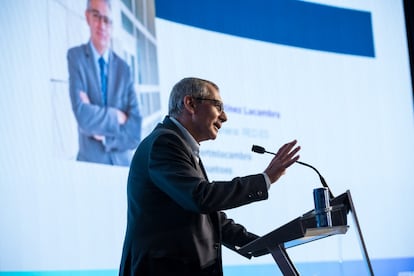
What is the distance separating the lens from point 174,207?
7.09 ft

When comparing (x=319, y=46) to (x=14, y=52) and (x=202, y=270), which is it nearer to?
(x=14, y=52)

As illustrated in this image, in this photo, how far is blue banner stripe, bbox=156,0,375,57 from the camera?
3.82 metres

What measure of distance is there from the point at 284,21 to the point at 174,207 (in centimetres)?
246

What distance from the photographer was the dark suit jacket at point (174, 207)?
204cm

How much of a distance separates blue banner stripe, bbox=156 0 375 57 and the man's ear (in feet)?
4.43

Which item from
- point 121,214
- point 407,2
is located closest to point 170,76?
point 121,214

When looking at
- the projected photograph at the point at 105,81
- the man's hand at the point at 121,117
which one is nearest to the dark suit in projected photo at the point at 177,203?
the projected photograph at the point at 105,81

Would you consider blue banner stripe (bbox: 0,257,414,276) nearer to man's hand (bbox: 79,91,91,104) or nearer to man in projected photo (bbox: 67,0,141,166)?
man in projected photo (bbox: 67,0,141,166)

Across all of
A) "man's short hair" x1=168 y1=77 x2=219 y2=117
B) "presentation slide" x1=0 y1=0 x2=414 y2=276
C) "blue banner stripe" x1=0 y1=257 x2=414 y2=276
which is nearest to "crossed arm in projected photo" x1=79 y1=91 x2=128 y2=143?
"presentation slide" x1=0 y1=0 x2=414 y2=276

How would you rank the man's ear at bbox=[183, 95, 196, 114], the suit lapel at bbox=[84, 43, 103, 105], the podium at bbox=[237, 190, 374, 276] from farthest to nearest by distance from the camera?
1. the suit lapel at bbox=[84, 43, 103, 105]
2. the man's ear at bbox=[183, 95, 196, 114]
3. the podium at bbox=[237, 190, 374, 276]

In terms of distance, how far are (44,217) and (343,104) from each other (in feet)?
7.68

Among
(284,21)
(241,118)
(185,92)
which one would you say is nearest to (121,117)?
(241,118)

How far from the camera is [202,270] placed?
83.8 inches

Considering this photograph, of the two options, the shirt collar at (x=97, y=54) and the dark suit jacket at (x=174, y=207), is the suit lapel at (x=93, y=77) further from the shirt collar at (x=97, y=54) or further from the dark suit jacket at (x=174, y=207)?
the dark suit jacket at (x=174, y=207)
